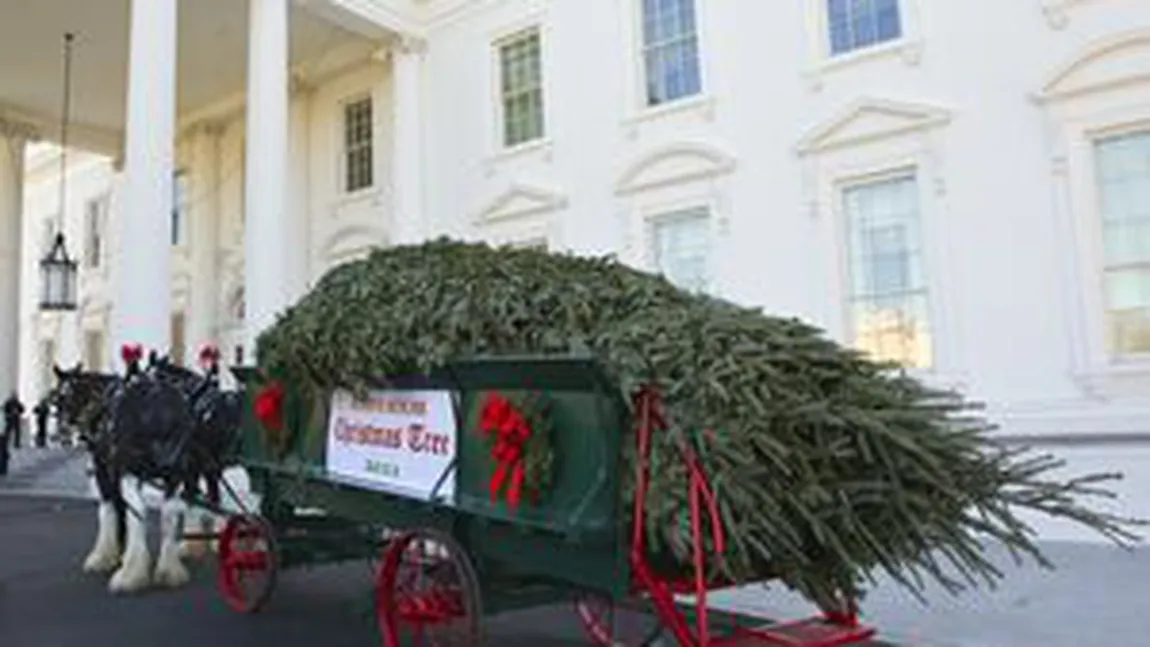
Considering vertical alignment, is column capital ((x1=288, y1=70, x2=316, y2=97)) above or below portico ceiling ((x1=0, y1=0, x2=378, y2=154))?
below

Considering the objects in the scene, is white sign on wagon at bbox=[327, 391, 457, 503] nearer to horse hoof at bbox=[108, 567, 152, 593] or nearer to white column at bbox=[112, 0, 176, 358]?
horse hoof at bbox=[108, 567, 152, 593]

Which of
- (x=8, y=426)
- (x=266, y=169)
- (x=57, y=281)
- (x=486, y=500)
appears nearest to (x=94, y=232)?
(x=8, y=426)

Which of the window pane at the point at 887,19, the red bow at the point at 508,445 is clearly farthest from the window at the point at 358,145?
the red bow at the point at 508,445

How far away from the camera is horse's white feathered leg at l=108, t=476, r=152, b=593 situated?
303 inches

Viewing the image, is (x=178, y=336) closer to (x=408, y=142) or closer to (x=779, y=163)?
(x=408, y=142)

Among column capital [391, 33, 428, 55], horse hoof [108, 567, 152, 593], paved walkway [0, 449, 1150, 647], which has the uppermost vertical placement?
column capital [391, 33, 428, 55]

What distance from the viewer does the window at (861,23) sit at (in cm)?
1118

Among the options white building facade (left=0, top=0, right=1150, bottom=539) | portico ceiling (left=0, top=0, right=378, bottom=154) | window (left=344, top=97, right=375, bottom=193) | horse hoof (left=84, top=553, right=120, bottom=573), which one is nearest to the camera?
horse hoof (left=84, top=553, right=120, bottom=573)

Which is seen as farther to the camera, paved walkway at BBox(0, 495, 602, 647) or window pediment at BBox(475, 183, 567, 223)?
window pediment at BBox(475, 183, 567, 223)

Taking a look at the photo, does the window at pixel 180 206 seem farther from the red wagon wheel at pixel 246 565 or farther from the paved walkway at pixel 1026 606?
the red wagon wheel at pixel 246 565

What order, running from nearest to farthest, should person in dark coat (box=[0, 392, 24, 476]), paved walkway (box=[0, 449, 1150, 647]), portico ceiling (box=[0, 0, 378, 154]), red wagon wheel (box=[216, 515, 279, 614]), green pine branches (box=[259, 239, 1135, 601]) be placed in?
green pine branches (box=[259, 239, 1135, 601]) < paved walkway (box=[0, 449, 1150, 647]) < red wagon wheel (box=[216, 515, 279, 614]) < portico ceiling (box=[0, 0, 378, 154]) < person in dark coat (box=[0, 392, 24, 476])

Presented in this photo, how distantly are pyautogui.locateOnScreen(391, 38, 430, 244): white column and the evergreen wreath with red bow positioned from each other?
11660 mm

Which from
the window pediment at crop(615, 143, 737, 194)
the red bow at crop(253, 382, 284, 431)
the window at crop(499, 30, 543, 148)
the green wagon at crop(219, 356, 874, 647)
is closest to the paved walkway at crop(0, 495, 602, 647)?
the green wagon at crop(219, 356, 874, 647)

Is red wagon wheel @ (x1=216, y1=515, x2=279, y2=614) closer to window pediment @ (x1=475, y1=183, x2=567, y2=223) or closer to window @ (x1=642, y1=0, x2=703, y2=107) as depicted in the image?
window pediment @ (x1=475, y1=183, x2=567, y2=223)
